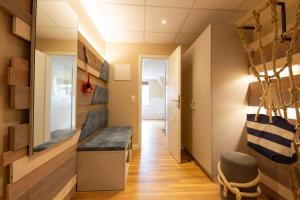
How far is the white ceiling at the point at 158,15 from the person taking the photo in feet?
7.21

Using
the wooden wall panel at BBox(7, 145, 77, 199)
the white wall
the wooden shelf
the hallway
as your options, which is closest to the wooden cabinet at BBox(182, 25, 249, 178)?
the hallway

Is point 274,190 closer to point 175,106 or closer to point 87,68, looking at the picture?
point 175,106

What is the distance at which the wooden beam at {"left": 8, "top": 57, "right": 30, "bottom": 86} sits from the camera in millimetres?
948

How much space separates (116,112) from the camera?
353 cm

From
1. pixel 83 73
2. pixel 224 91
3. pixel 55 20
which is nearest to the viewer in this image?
pixel 55 20

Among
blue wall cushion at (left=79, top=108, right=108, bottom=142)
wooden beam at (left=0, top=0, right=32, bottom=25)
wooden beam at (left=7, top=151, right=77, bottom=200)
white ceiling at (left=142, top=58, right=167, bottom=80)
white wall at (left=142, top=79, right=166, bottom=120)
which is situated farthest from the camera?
white wall at (left=142, top=79, right=166, bottom=120)

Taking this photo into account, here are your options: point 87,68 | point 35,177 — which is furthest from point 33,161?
point 87,68

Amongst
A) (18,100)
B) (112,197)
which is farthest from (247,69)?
(18,100)

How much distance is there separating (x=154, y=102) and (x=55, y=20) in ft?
27.2

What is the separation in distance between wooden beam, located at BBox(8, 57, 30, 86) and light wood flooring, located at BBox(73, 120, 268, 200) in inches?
55.2

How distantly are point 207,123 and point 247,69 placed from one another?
2.80 feet

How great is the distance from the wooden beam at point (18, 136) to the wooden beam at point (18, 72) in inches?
10.0

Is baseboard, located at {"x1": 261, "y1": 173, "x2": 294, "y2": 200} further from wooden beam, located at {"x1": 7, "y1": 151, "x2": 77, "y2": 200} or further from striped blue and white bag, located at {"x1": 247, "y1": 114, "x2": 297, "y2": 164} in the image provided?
wooden beam, located at {"x1": 7, "y1": 151, "x2": 77, "y2": 200}

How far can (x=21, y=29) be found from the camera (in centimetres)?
103
